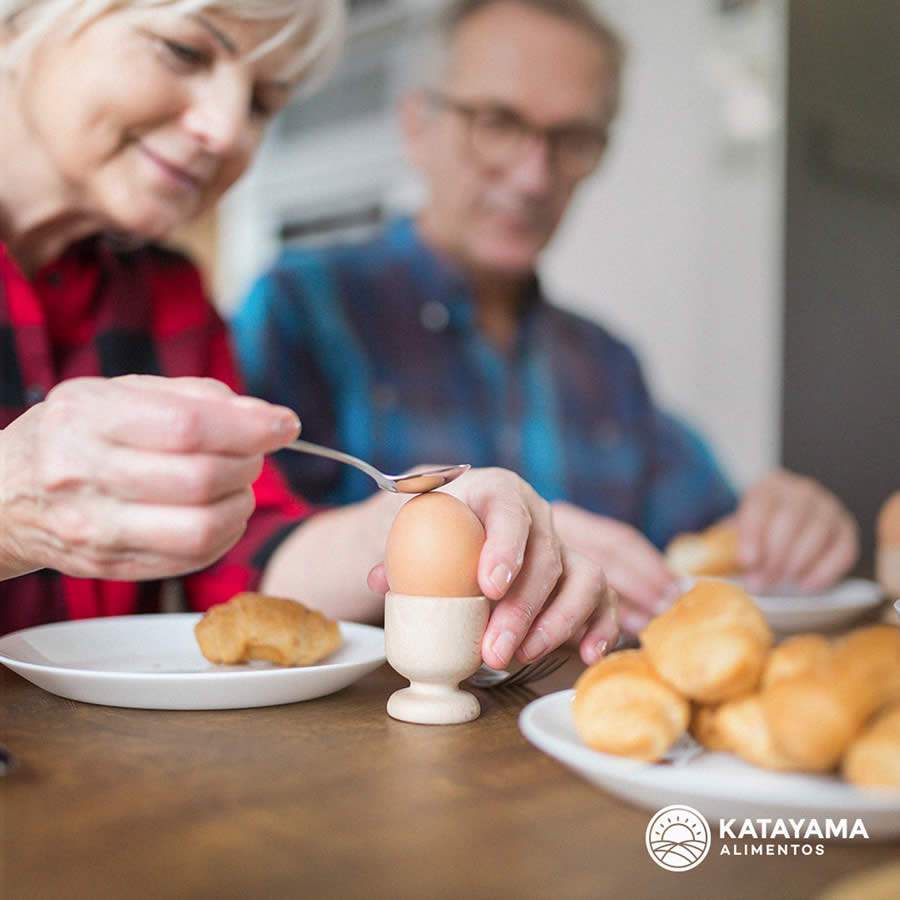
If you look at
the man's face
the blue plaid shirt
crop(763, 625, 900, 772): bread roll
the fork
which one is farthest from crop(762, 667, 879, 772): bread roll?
the man's face

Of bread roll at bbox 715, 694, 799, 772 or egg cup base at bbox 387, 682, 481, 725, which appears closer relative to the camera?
bread roll at bbox 715, 694, 799, 772

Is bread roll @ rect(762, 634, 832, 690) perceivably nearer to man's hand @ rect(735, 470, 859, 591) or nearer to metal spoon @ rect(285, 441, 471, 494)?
metal spoon @ rect(285, 441, 471, 494)

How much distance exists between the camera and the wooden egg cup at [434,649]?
2.10 feet

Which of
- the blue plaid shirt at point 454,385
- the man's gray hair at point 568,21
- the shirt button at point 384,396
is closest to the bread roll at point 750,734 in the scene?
the blue plaid shirt at point 454,385

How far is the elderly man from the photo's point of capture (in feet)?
7.11

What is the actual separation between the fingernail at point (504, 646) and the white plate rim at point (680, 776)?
0.08m

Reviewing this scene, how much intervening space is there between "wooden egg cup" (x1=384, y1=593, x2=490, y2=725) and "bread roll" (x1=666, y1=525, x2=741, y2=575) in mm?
718

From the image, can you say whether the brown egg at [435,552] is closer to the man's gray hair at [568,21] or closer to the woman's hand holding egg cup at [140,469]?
the woman's hand holding egg cup at [140,469]

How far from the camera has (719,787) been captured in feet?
1.45

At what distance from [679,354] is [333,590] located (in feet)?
6.62

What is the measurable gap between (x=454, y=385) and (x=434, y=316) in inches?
7.1

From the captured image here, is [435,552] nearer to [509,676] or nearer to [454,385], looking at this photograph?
[509,676]

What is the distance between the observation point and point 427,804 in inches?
19.4

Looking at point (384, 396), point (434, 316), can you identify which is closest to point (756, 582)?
point (384, 396)
